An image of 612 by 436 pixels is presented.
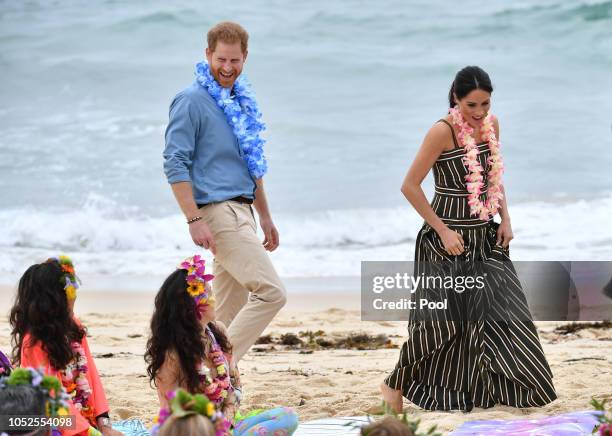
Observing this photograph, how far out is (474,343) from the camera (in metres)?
4.89

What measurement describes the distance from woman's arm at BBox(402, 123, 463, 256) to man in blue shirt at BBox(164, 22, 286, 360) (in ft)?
2.37

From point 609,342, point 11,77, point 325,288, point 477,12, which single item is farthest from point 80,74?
point 609,342

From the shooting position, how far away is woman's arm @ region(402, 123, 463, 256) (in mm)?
4812

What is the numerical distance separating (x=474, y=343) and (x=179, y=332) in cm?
164

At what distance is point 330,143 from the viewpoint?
1653cm

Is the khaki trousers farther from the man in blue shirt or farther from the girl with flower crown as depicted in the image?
the girl with flower crown

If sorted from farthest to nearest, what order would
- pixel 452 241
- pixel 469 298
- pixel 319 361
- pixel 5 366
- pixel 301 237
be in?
1. pixel 301 237
2. pixel 319 361
3. pixel 469 298
4. pixel 452 241
5. pixel 5 366

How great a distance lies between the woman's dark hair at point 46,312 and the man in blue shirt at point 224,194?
0.85 meters

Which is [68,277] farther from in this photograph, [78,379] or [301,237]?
[301,237]

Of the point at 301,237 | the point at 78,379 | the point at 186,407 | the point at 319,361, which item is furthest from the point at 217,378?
the point at 301,237

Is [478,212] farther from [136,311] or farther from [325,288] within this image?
[325,288]

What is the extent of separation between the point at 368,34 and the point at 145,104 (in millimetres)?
4375

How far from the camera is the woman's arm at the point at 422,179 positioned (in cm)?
481

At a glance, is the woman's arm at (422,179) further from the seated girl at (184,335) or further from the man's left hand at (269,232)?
the seated girl at (184,335)
